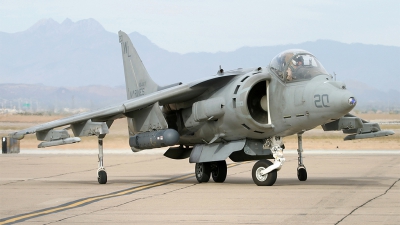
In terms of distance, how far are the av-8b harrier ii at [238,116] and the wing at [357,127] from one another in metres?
0.03

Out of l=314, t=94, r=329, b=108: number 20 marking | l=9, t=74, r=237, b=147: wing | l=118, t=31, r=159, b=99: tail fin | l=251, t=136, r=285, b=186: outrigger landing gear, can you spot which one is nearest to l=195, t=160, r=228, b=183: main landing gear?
l=9, t=74, r=237, b=147: wing

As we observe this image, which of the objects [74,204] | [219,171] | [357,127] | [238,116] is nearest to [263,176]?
[238,116]

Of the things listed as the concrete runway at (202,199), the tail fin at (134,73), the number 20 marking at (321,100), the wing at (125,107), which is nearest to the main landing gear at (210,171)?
the concrete runway at (202,199)

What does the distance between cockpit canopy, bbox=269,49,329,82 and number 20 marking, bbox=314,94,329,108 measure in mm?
673

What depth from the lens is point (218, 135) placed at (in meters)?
16.4

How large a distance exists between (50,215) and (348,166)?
48.5 ft

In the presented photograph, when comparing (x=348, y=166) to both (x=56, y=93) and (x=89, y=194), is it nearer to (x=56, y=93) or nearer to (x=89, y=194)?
(x=89, y=194)

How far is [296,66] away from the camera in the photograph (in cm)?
1521

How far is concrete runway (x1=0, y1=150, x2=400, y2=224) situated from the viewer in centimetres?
1024

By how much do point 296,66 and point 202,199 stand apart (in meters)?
4.13

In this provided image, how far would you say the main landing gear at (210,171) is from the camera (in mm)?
17500

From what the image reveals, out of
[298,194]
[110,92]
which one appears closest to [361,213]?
[298,194]

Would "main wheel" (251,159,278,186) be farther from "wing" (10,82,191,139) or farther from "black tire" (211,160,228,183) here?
"wing" (10,82,191,139)

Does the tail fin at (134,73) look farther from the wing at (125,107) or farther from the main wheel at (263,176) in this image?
the main wheel at (263,176)
